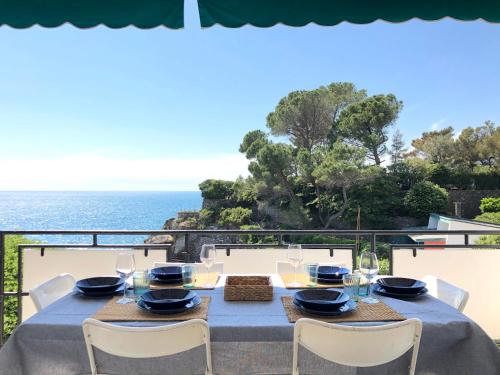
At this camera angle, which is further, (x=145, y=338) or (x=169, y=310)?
(x=169, y=310)

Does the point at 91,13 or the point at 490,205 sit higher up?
the point at 91,13

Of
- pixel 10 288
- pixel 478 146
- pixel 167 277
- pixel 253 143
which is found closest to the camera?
pixel 167 277

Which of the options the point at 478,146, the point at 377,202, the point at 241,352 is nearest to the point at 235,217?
the point at 377,202

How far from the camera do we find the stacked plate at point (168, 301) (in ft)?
4.45

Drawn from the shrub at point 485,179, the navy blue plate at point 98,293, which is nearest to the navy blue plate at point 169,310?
the navy blue plate at point 98,293

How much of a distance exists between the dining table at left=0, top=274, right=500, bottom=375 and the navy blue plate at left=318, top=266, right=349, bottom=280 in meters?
0.54

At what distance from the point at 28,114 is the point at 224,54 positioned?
13.3 m

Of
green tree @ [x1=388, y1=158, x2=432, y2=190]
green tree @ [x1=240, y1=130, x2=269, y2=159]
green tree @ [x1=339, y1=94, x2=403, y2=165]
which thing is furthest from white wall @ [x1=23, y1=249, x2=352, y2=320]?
green tree @ [x1=388, y1=158, x2=432, y2=190]

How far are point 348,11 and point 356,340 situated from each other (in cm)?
145

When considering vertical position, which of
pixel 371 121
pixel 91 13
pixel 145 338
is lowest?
pixel 145 338

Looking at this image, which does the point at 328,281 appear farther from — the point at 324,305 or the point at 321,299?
the point at 324,305

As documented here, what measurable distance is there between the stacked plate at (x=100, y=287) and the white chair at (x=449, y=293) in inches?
54.0

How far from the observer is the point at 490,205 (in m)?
19.4

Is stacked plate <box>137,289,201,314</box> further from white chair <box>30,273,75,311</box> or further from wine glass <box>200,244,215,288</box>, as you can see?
white chair <box>30,273,75,311</box>
